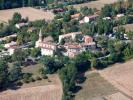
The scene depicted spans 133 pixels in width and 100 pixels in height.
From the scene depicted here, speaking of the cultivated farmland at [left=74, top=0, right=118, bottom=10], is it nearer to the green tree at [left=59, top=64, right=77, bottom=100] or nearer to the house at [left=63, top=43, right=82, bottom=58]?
the house at [left=63, top=43, right=82, bottom=58]

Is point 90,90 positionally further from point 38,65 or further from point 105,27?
point 105,27

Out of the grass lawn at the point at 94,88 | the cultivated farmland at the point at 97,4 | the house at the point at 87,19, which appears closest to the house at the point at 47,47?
the grass lawn at the point at 94,88

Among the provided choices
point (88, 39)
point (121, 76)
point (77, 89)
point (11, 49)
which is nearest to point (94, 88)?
point (77, 89)

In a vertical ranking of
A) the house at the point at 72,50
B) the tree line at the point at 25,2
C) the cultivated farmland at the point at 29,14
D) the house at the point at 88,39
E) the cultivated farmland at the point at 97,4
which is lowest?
the house at the point at 72,50

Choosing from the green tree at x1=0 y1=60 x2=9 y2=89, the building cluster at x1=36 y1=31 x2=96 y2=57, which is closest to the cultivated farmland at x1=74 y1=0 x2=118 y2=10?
the building cluster at x1=36 y1=31 x2=96 y2=57

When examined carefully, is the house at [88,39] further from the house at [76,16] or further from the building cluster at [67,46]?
the house at [76,16]

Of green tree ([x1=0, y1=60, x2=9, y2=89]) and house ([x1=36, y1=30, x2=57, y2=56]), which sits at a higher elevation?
house ([x1=36, y1=30, x2=57, y2=56])

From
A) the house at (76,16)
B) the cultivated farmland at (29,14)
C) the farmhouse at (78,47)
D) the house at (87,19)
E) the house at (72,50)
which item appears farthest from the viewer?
the cultivated farmland at (29,14)
